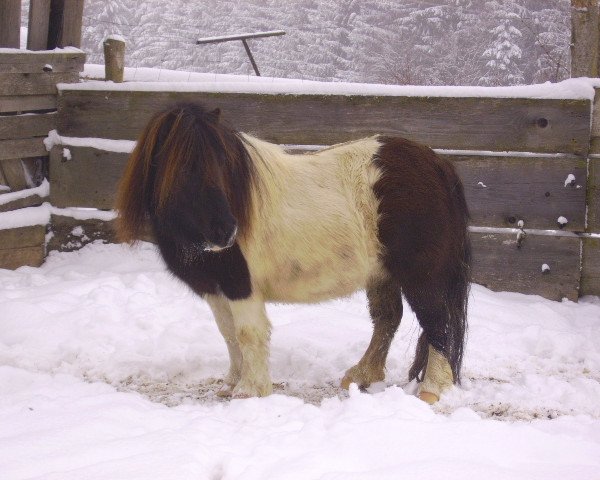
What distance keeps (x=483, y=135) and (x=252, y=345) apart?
10.0 feet

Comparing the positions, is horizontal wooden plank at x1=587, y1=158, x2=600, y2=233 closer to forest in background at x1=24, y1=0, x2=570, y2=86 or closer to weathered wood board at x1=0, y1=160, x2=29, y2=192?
weathered wood board at x1=0, y1=160, x2=29, y2=192

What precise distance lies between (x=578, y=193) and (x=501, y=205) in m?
0.61

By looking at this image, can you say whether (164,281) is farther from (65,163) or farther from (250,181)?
(250,181)

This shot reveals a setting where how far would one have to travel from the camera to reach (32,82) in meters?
5.71

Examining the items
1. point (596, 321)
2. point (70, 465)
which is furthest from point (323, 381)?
point (596, 321)

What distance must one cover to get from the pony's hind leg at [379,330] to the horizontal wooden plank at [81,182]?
295cm

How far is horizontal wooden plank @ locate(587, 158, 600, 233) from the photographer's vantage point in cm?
534

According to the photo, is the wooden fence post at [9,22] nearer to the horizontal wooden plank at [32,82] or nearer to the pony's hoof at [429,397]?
the horizontal wooden plank at [32,82]

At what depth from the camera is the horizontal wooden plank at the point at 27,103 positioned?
18.2ft

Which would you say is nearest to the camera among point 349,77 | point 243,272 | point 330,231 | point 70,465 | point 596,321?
point 70,465

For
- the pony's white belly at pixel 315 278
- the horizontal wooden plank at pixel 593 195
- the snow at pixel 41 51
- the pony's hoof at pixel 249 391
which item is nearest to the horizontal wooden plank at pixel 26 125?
the snow at pixel 41 51

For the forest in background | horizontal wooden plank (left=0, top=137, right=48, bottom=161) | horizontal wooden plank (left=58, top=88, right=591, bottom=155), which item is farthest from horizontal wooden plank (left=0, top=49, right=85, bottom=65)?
the forest in background

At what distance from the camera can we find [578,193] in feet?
17.5

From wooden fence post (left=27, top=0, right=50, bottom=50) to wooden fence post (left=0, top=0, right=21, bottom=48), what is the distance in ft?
0.42
